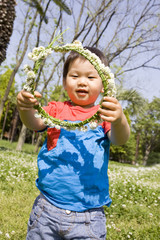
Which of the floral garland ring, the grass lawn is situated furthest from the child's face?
the grass lawn

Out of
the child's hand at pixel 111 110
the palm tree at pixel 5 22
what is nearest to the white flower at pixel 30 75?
the child's hand at pixel 111 110

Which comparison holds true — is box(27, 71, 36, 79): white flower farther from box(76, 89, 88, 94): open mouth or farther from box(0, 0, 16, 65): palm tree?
box(0, 0, 16, 65): palm tree

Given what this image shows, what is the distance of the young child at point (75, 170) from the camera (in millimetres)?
1784

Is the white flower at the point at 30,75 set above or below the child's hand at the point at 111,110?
above

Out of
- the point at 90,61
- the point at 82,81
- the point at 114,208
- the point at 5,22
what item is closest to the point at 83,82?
the point at 82,81

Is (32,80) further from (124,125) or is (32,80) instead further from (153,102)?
(153,102)

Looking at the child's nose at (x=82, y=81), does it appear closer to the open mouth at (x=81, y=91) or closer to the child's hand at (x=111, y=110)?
the open mouth at (x=81, y=91)

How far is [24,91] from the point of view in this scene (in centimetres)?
172

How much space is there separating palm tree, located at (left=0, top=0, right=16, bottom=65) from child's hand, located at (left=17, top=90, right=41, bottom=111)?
35.2 feet

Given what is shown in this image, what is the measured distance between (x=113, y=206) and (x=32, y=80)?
3.89 metres

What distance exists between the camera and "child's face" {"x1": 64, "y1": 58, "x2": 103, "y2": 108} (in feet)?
6.56

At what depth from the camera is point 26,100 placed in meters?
1.75

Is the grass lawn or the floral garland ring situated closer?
the floral garland ring

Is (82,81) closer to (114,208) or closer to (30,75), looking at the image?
(30,75)
